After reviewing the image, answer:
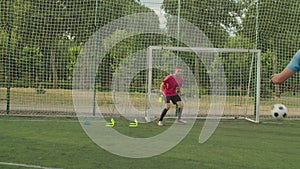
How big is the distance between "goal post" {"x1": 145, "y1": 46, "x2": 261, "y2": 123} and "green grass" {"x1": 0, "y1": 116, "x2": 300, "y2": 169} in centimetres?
320

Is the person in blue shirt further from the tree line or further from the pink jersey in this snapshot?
the tree line

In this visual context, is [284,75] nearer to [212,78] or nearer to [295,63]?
[295,63]

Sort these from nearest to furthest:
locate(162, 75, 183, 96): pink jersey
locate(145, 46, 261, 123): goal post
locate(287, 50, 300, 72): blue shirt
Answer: locate(287, 50, 300, 72): blue shirt
locate(162, 75, 183, 96): pink jersey
locate(145, 46, 261, 123): goal post

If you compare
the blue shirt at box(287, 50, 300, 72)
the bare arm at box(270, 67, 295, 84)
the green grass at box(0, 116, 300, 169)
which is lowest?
the green grass at box(0, 116, 300, 169)

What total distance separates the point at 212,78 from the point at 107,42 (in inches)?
175

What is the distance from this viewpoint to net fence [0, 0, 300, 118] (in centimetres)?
1409

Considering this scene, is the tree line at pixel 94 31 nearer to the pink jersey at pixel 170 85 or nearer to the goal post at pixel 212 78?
the goal post at pixel 212 78

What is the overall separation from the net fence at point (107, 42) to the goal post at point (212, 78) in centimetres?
14

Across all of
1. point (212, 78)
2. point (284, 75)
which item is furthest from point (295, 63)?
point (212, 78)

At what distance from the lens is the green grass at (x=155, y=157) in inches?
237

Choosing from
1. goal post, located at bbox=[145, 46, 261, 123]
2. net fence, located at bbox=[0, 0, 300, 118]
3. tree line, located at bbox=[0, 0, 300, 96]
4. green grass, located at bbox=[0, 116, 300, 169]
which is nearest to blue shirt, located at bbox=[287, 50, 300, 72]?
green grass, located at bbox=[0, 116, 300, 169]

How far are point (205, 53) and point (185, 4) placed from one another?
2125 mm

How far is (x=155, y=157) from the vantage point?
656 centimetres

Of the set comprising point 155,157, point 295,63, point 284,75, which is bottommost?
point 155,157
